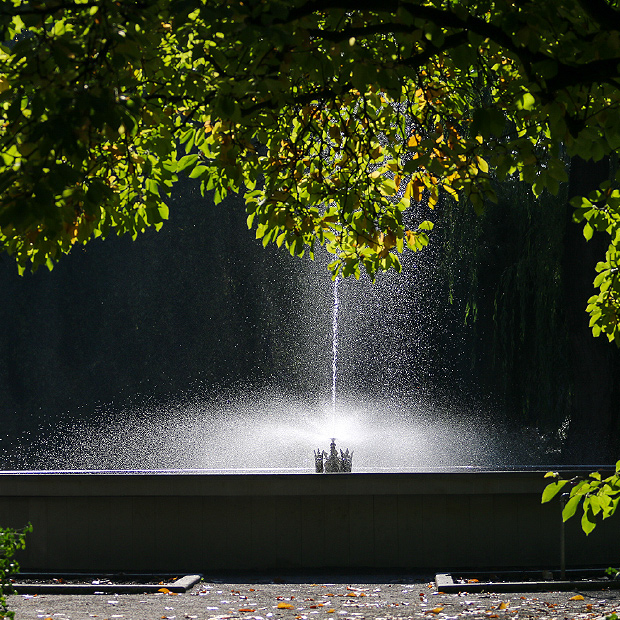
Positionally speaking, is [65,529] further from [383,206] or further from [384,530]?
[383,206]

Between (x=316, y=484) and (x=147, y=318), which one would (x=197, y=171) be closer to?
(x=316, y=484)

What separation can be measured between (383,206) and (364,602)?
2.93m

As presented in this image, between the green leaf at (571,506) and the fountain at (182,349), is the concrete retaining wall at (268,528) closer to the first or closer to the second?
the green leaf at (571,506)

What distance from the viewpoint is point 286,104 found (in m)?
4.20

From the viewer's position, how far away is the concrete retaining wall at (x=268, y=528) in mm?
8086

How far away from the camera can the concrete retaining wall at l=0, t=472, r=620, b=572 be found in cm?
809

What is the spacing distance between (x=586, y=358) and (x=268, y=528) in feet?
19.1

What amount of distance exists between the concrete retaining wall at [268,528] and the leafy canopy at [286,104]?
11.3 feet

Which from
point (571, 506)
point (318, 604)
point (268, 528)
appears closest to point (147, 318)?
point (268, 528)

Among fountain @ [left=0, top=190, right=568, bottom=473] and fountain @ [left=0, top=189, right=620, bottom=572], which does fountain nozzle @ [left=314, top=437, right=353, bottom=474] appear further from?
fountain @ [left=0, top=190, right=568, bottom=473]

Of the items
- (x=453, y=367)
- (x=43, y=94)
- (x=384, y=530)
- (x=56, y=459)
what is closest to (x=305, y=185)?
(x=43, y=94)

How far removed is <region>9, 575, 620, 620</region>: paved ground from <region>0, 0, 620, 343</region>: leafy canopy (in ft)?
6.42

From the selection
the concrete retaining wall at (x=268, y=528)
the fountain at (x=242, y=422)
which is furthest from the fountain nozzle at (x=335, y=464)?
the concrete retaining wall at (x=268, y=528)

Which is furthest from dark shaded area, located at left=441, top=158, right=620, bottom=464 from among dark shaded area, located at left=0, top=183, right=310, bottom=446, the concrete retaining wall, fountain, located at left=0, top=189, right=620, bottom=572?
dark shaded area, located at left=0, top=183, right=310, bottom=446
